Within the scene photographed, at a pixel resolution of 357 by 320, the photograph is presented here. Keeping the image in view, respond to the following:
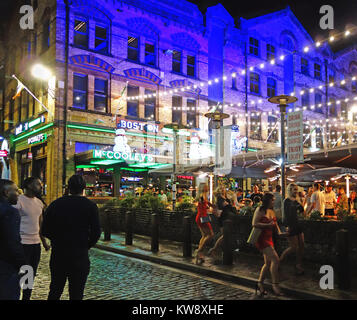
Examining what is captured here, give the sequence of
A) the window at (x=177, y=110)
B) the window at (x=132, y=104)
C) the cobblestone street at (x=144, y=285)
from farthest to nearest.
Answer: the window at (x=177, y=110) → the window at (x=132, y=104) → the cobblestone street at (x=144, y=285)

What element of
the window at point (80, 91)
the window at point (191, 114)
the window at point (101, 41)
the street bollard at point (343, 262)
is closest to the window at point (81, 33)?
the window at point (101, 41)

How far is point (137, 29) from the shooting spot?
928 inches

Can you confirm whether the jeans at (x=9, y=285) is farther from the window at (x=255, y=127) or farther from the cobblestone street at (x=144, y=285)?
the window at (x=255, y=127)

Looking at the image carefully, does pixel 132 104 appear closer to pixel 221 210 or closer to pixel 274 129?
pixel 274 129

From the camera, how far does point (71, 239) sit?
396 centimetres

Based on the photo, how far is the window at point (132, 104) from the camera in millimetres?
23078

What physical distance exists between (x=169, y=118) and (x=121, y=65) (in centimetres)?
453

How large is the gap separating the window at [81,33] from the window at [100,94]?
214 centimetres

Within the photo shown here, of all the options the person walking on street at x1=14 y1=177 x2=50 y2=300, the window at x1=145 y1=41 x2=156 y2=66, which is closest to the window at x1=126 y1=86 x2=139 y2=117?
the window at x1=145 y1=41 x2=156 y2=66

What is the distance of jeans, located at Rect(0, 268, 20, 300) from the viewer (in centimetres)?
341

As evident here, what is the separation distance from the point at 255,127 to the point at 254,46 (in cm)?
646

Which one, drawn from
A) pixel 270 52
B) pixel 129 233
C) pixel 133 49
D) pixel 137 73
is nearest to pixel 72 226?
pixel 129 233
